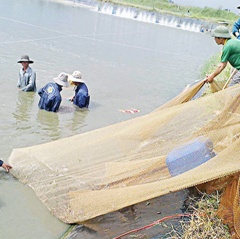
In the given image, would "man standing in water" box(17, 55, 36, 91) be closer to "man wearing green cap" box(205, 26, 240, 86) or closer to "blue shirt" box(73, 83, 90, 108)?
"blue shirt" box(73, 83, 90, 108)

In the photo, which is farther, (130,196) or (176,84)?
(176,84)

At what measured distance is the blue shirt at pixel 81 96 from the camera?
736cm

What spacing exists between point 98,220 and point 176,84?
8791mm

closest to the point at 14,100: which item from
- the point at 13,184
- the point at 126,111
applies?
the point at 126,111

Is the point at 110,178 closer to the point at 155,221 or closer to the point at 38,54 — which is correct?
the point at 155,221

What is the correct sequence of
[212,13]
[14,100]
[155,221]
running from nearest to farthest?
[155,221], [14,100], [212,13]

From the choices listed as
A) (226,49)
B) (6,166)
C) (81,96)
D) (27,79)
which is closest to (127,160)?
(6,166)

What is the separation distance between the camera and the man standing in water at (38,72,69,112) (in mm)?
6855

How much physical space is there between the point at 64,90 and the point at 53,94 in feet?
5.57

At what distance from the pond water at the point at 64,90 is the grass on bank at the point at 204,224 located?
1163 millimetres

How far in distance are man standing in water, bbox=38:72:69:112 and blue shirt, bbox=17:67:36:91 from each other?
886 millimetres

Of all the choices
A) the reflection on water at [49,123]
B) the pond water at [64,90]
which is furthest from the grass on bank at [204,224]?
the reflection on water at [49,123]

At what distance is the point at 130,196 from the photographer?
301 cm

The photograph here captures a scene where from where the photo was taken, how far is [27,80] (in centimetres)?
793
